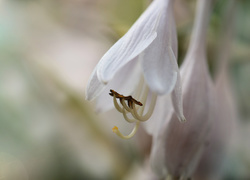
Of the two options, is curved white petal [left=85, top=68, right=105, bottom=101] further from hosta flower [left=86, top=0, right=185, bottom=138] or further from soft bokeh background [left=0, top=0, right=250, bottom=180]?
soft bokeh background [left=0, top=0, right=250, bottom=180]

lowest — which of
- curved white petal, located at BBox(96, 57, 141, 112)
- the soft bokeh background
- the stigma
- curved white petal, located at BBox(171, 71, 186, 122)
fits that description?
curved white petal, located at BBox(171, 71, 186, 122)

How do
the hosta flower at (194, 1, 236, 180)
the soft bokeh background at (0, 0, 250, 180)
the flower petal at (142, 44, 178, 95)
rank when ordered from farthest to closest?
the soft bokeh background at (0, 0, 250, 180) < the hosta flower at (194, 1, 236, 180) < the flower petal at (142, 44, 178, 95)

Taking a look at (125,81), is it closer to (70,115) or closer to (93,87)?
(93,87)

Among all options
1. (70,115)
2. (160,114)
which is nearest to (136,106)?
(160,114)

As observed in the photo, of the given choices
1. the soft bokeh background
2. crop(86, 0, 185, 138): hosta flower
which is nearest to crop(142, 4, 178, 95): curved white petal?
crop(86, 0, 185, 138): hosta flower

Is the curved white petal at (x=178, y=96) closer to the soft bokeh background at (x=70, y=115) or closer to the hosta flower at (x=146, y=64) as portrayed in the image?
the hosta flower at (x=146, y=64)

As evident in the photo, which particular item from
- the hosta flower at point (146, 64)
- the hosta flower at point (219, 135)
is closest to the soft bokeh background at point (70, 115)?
the hosta flower at point (219, 135)

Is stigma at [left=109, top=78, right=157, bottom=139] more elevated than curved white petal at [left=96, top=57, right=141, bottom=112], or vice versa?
curved white petal at [left=96, top=57, right=141, bottom=112]
